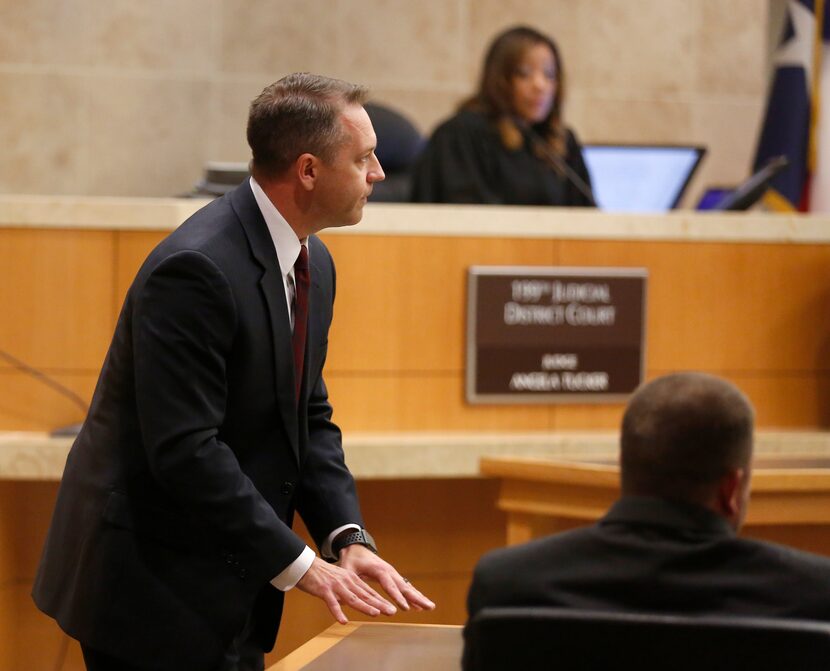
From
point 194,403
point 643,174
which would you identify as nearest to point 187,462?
point 194,403

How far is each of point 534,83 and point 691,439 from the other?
11.8 ft

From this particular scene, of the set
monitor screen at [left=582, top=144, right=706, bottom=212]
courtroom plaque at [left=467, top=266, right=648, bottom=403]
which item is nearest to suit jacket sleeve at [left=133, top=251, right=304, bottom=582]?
courtroom plaque at [left=467, top=266, right=648, bottom=403]

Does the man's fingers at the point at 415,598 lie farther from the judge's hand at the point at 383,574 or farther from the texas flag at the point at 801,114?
the texas flag at the point at 801,114

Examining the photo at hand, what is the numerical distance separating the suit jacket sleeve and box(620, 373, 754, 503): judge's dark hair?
0.81 metres

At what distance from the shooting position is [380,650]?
2.03m

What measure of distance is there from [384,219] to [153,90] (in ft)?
11.8

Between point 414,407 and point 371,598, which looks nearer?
point 371,598

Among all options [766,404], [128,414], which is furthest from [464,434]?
[128,414]

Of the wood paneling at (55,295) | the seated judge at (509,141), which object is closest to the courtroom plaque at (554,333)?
the seated judge at (509,141)

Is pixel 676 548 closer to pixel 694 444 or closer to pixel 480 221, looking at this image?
pixel 694 444

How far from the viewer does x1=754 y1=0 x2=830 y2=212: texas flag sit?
5.77 m

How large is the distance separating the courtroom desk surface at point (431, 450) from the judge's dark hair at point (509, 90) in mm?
1307

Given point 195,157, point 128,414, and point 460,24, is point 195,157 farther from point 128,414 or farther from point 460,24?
point 128,414

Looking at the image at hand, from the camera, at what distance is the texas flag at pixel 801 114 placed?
577 centimetres
